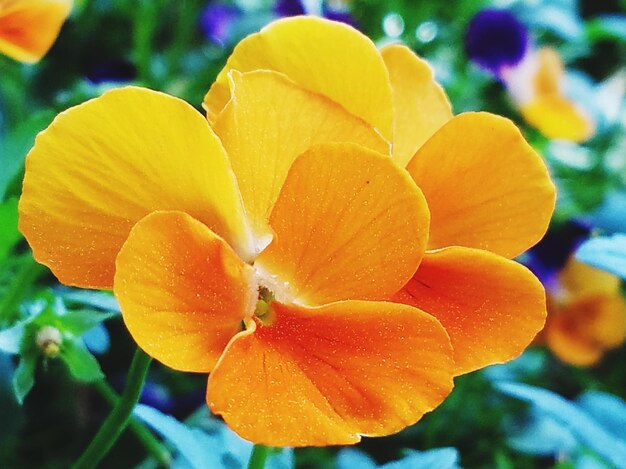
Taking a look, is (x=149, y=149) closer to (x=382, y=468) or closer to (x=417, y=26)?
(x=382, y=468)

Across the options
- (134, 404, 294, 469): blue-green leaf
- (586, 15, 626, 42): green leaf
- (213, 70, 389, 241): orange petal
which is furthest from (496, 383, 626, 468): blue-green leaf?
(586, 15, 626, 42): green leaf

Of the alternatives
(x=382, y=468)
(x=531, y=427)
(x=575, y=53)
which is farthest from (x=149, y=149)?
(x=575, y=53)

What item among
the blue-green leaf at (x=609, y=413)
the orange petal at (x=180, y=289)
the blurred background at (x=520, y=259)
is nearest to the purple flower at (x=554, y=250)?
the blurred background at (x=520, y=259)

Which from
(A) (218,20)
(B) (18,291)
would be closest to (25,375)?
(B) (18,291)

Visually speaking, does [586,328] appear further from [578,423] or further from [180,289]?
[180,289]

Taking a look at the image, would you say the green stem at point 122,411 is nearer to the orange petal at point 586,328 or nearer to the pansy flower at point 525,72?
the orange petal at point 586,328
